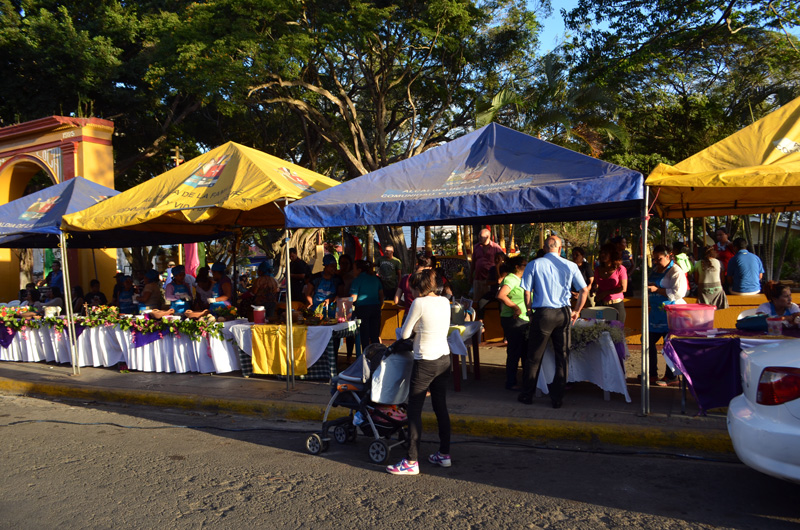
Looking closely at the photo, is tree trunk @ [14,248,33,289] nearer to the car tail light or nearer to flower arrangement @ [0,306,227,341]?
flower arrangement @ [0,306,227,341]

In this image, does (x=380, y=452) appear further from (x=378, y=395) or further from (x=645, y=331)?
(x=645, y=331)

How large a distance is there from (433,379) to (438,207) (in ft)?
8.05

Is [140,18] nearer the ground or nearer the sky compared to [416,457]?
nearer the sky

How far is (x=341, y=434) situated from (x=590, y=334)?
305 cm

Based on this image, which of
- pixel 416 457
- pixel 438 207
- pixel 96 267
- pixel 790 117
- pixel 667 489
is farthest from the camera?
pixel 96 267

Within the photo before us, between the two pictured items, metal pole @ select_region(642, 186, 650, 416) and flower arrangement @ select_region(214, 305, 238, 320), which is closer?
metal pole @ select_region(642, 186, 650, 416)

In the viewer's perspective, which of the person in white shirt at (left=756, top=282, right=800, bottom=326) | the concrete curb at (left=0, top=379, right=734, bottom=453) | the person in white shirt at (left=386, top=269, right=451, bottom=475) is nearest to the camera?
the person in white shirt at (left=386, top=269, right=451, bottom=475)

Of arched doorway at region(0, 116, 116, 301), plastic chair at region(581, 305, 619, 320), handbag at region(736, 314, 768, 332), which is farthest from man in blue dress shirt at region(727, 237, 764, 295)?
arched doorway at region(0, 116, 116, 301)

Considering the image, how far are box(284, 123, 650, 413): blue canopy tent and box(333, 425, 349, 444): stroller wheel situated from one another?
2436 millimetres

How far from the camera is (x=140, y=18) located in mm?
22281

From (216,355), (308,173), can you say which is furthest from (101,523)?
(308,173)

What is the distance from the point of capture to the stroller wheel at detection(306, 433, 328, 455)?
606cm

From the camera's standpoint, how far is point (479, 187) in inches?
283

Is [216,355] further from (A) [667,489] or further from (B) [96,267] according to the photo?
(B) [96,267]
